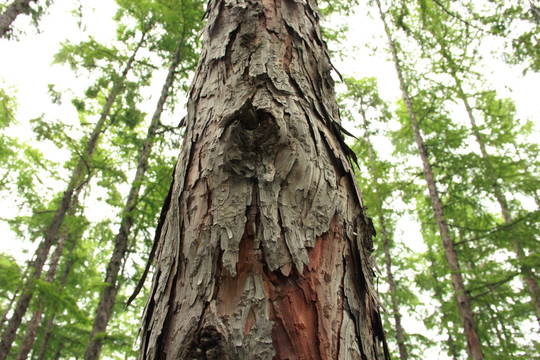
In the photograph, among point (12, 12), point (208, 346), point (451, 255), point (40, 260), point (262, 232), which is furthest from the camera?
point (40, 260)

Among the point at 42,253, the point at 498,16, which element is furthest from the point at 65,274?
the point at 498,16

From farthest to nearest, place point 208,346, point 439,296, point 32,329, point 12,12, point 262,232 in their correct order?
point 439,296
point 32,329
point 12,12
point 262,232
point 208,346

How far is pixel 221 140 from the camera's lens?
109cm

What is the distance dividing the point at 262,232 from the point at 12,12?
9127 mm

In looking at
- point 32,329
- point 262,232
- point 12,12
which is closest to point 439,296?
point 32,329

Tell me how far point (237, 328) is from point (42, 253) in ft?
27.8

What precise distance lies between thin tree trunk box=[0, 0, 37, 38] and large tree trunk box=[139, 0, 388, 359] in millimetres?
7971

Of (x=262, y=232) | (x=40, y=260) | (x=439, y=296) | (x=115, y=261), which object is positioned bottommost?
(x=262, y=232)

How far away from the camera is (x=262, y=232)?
3.08 ft

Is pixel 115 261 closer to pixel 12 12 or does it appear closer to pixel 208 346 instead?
pixel 208 346

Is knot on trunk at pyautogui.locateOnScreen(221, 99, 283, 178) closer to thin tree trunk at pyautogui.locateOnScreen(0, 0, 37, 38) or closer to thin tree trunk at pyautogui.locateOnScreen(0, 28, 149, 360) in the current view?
thin tree trunk at pyautogui.locateOnScreen(0, 28, 149, 360)

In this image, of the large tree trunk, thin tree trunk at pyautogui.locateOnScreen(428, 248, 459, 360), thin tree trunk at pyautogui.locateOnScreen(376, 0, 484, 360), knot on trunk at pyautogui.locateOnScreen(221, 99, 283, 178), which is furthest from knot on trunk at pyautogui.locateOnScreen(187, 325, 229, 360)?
thin tree trunk at pyautogui.locateOnScreen(428, 248, 459, 360)

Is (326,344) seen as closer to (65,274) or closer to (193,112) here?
(193,112)

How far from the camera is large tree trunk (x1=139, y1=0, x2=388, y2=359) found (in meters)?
0.85
